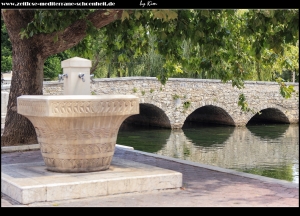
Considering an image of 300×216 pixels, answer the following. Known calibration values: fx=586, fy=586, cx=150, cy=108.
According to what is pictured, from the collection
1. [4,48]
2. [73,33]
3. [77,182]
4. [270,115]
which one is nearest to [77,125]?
[77,182]

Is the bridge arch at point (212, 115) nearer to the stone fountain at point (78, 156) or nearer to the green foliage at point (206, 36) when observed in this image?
the green foliage at point (206, 36)

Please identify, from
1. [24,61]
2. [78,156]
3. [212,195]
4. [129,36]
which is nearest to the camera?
[212,195]

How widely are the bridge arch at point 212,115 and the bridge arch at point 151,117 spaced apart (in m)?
1.03

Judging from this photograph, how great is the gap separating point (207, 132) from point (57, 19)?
14.5 m

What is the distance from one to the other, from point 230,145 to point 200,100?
6.85m

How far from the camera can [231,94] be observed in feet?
81.9

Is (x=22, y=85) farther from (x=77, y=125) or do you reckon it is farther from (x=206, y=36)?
(x=77, y=125)

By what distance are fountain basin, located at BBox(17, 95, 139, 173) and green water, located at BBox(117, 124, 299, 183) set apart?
15.4ft

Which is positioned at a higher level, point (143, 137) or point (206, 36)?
point (206, 36)

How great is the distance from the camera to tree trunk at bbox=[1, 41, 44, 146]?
34.7ft

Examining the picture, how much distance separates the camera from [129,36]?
38.9ft

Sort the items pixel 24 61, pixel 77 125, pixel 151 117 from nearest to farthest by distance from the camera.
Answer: pixel 77 125 < pixel 24 61 < pixel 151 117
